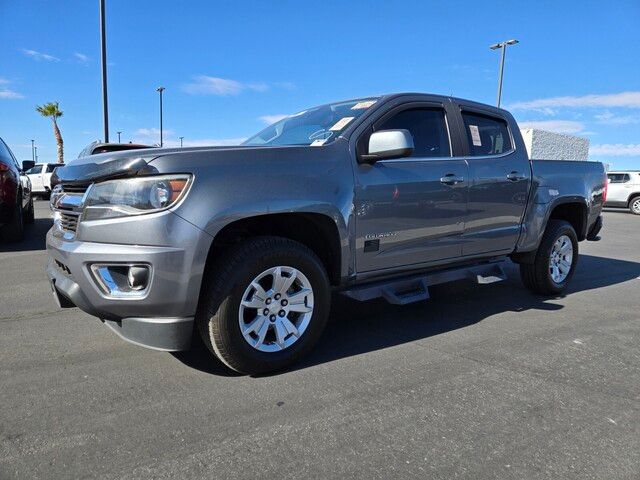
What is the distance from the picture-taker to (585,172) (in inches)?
214

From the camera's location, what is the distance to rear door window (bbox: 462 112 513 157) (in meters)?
4.40

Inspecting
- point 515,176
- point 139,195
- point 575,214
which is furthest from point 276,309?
point 575,214

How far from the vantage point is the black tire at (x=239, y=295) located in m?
2.82

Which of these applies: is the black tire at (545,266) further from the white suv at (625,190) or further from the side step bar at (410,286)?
the white suv at (625,190)

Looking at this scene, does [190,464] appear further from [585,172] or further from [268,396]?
[585,172]

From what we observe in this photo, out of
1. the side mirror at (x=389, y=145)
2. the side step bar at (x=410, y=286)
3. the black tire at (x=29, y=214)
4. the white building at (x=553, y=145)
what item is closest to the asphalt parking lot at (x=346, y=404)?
the side step bar at (x=410, y=286)

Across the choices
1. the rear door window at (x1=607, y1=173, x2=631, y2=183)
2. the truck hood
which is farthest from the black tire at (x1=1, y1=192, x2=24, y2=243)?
the rear door window at (x1=607, y1=173, x2=631, y2=183)

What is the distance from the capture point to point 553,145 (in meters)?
33.3

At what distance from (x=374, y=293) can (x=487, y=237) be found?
1.42m

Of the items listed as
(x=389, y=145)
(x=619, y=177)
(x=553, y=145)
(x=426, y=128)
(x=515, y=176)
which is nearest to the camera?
(x=389, y=145)

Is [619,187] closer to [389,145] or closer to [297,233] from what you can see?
[389,145]

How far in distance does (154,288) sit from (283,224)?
102 cm

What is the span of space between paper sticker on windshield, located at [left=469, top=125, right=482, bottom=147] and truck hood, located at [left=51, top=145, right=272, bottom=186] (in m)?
2.21

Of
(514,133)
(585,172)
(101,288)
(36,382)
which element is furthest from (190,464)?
(585,172)
